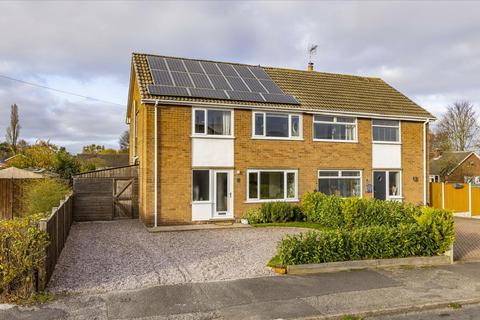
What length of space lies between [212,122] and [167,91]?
82.8 inches

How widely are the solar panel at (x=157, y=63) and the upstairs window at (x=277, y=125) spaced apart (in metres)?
4.72

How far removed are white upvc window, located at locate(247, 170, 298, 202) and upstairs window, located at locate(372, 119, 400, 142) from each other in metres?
4.72

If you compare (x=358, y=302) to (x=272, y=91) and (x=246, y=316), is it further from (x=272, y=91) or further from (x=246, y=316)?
(x=272, y=91)

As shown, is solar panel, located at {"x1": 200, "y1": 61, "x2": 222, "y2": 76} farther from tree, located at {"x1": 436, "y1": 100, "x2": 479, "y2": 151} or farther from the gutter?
tree, located at {"x1": 436, "y1": 100, "x2": 479, "y2": 151}

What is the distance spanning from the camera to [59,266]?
27.8 feet

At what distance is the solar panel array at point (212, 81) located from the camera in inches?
600

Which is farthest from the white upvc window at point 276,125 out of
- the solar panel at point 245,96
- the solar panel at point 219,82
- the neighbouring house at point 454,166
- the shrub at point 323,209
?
the neighbouring house at point 454,166

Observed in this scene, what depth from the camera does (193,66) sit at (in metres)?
17.9

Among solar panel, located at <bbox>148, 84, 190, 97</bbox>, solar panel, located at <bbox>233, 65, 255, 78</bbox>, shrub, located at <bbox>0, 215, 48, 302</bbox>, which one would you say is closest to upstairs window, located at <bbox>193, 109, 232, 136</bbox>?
solar panel, located at <bbox>148, 84, 190, 97</bbox>

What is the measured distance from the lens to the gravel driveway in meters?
7.63

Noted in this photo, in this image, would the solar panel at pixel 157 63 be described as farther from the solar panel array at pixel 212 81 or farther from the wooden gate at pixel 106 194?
the wooden gate at pixel 106 194

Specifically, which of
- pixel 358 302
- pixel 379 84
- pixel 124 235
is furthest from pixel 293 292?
pixel 379 84

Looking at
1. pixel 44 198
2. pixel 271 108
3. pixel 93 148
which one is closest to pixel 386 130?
pixel 271 108

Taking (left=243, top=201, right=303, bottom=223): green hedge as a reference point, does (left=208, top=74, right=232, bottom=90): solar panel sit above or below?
above
